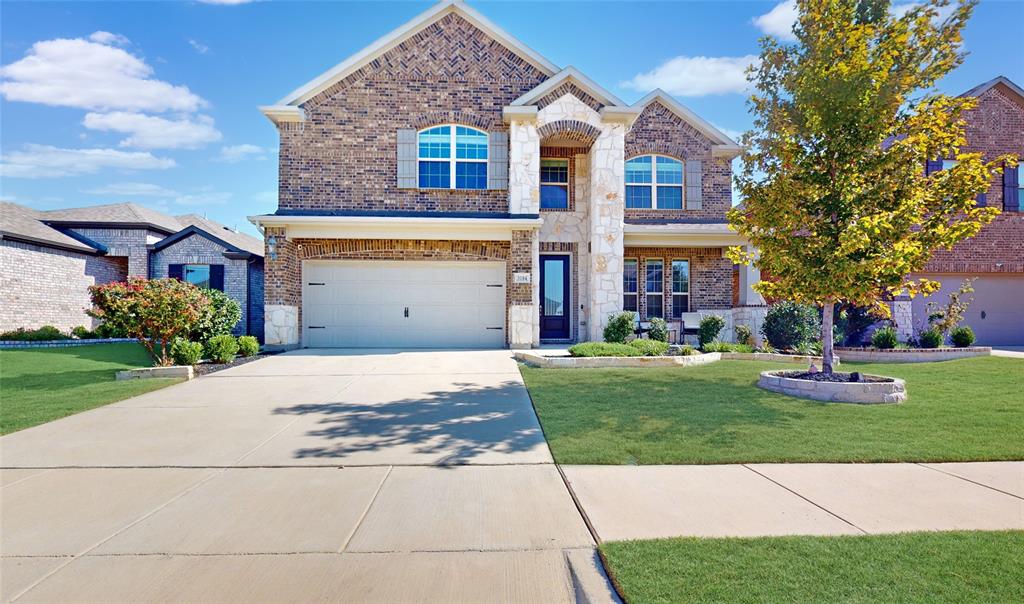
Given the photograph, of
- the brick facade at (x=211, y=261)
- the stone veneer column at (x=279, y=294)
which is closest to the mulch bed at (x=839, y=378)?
the stone veneer column at (x=279, y=294)

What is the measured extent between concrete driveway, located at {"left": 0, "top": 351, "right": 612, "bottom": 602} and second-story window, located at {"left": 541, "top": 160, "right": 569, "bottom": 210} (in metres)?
9.89

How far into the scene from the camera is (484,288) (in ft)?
48.4

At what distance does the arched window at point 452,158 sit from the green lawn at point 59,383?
8677 millimetres

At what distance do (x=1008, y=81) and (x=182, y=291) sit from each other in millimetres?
25516

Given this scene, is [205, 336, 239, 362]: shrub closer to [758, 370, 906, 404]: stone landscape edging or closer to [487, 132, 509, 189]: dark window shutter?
[487, 132, 509, 189]: dark window shutter

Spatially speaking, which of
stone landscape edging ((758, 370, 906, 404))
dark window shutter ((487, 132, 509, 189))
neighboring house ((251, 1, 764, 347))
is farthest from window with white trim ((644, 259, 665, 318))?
stone landscape edging ((758, 370, 906, 404))

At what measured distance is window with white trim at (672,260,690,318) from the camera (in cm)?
1616

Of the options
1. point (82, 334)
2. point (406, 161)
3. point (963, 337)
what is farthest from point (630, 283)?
point (82, 334)

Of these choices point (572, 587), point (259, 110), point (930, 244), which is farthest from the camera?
point (259, 110)

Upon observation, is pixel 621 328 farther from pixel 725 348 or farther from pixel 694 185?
pixel 694 185

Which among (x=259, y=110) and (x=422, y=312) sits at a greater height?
(x=259, y=110)

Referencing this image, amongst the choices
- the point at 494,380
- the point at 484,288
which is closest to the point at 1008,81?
the point at 484,288

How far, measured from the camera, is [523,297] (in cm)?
1394

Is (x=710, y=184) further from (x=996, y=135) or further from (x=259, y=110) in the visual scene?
(x=259, y=110)
